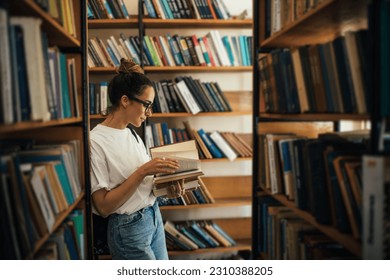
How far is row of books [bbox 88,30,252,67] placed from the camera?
2455mm

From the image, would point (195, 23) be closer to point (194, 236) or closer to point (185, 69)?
point (185, 69)

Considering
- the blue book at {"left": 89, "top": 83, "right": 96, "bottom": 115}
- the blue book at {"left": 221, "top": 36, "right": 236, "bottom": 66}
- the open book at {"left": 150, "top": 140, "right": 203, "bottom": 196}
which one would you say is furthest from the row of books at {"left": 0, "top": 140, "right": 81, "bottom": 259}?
the blue book at {"left": 221, "top": 36, "right": 236, "bottom": 66}

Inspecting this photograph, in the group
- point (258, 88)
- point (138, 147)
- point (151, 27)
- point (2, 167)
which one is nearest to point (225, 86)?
point (151, 27)

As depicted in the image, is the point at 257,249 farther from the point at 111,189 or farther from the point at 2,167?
the point at 2,167

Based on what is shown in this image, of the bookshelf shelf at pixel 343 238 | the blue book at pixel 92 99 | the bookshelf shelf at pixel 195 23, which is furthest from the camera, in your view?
the bookshelf shelf at pixel 195 23

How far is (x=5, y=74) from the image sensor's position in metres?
0.88

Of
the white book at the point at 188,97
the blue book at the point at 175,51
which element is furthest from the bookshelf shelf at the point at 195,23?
the white book at the point at 188,97

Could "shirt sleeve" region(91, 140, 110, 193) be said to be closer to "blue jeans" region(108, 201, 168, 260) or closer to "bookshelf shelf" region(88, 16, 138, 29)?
"blue jeans" region(108, 201, 168, 260)

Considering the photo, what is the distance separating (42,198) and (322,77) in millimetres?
911

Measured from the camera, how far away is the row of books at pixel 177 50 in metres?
2.46

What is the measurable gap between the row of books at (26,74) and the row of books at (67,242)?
0.41 meters

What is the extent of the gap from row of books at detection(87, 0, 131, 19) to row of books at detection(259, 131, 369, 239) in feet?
5.08

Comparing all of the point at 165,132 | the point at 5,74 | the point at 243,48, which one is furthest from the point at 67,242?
the point at 243,48

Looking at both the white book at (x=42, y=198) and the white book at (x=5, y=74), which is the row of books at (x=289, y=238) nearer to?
the white book at (x=42, y=198)
